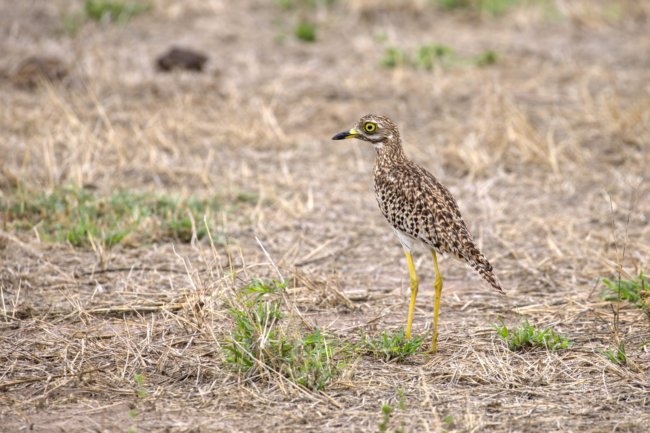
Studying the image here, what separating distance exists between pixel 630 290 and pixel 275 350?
2.51 m

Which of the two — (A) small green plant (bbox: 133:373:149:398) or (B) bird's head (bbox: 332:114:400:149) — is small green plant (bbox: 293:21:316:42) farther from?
(A) small green plant (bbox: 133:373:149:398)

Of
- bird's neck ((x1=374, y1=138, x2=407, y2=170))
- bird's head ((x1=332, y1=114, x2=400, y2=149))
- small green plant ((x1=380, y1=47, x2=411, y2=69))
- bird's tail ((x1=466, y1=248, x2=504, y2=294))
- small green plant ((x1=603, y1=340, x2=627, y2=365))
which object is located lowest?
small green plant ((x1=603, y1=340, x2=627, y2=365))

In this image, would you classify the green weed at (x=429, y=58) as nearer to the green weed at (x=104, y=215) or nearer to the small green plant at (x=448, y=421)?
the green weed at (x=104, y=215)

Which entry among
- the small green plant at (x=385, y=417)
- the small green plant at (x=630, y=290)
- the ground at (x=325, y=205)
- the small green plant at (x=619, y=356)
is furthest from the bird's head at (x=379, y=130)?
the small green plant at (x=385, y=417)

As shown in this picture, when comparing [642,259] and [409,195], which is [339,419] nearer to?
[409,195]

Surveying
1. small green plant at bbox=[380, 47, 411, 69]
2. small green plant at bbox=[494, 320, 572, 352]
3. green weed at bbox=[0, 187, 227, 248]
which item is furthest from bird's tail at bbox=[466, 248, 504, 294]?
small green plant at bbox=[380, 47, 411, 69]

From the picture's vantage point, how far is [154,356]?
5.36 meters

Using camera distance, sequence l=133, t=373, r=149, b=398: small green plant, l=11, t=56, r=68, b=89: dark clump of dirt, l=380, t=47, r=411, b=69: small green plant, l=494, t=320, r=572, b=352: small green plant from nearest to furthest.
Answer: l=133, t=373, r=149, b=398: small green plant → l=494, t=320, r=572, b=352: small green plant → l=11, t=56, r=68, b=89: dark clump of dirt → l=380, t=47, r=411, b=69: small green plant

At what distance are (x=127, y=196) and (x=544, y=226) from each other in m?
3.32

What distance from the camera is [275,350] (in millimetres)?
5020

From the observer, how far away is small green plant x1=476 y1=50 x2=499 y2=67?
12086 mm

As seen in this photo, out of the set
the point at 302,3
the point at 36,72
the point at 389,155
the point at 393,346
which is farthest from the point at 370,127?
the point at 302,3

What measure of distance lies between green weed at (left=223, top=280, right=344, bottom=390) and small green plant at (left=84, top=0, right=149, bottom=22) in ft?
28.7

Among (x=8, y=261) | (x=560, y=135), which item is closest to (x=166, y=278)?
(x=8, y=261)
